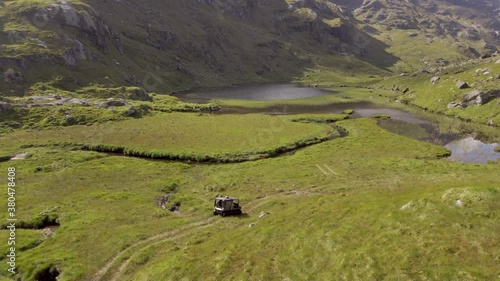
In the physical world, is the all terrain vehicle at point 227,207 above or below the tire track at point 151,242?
above

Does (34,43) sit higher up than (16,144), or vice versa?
(34,43)

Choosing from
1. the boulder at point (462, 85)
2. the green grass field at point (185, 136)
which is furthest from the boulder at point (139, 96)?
the boulder at point (462, 85)


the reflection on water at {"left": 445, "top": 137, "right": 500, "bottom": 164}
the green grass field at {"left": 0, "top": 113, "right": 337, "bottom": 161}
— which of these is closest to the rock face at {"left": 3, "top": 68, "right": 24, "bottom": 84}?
the green grass field at {"left": 0, "top": 113, "right": 337, "bottom": 161}

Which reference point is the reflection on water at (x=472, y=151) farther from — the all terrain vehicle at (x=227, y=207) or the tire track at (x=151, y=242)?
the all terrain vehicle at (x=227, y=207)

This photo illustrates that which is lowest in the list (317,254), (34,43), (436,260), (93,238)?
(93,238)

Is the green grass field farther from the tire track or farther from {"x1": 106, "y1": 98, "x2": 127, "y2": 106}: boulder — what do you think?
the tire track

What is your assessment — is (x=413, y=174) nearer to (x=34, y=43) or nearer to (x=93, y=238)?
(x=93, y=238)

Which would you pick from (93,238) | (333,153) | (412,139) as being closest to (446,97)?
(412,139)
